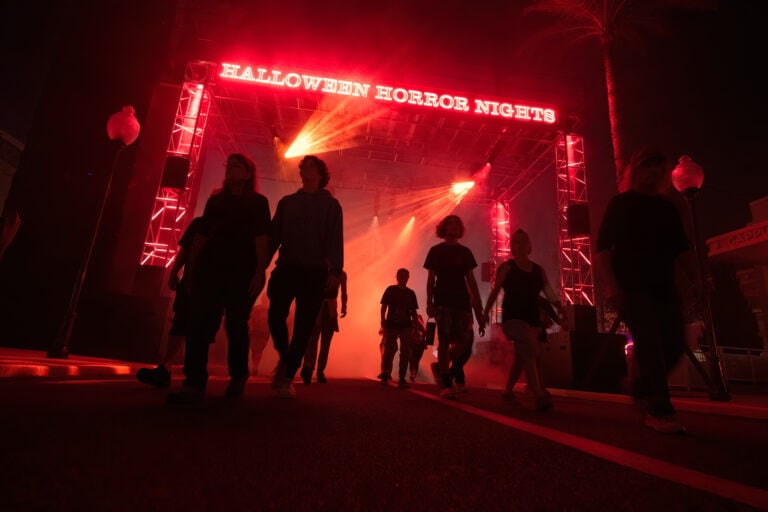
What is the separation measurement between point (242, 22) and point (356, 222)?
38.0 ft

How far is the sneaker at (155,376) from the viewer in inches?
132

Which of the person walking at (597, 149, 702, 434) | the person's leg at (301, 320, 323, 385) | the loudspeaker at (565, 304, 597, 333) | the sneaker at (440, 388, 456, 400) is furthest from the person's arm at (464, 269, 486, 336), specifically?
the loudspeaker at (565, 304, 597, 333)

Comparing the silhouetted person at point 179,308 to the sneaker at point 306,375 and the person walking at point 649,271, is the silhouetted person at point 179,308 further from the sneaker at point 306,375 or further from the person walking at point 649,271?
the person walking at point 649,271

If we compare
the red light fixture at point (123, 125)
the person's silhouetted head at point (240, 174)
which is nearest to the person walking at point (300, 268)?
the person's silhouetted head at point (240, 174)

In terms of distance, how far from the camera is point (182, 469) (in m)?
1.24

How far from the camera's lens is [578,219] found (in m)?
13.3

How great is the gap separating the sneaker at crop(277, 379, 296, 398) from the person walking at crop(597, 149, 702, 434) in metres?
2.59

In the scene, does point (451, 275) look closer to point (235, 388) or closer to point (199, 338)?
point (235, 388)

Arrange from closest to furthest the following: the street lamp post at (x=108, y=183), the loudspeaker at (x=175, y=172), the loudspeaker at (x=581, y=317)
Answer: the street lamp post at (x=108, y=183), the loudspeaker at (x=581, y=317), the loudspeaker at (x=175, y=172)

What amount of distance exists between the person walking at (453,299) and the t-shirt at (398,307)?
76.4 inches

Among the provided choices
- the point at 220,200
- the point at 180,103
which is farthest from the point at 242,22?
the point at 220,200

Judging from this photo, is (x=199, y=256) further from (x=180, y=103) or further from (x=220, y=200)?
(x=180, y=103)

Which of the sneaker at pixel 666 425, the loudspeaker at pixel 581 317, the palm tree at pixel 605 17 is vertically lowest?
the sneaker at pixel 666 425

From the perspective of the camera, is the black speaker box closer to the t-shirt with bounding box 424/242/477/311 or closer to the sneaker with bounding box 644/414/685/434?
the t-shirt with bounding box 424/242/477/311
